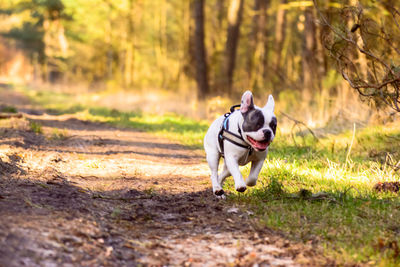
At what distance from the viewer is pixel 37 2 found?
35.0 meters

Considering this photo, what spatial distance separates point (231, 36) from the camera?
19.1m

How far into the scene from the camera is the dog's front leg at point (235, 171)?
14.1 ft

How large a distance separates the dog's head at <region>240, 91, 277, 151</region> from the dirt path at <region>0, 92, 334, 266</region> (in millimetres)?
721

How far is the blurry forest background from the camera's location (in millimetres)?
6890

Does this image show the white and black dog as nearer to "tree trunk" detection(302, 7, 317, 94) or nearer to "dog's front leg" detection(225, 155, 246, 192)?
"dog's front leg" detection(225, 155, 246, 192)

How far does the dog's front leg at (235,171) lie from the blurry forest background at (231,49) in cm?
188

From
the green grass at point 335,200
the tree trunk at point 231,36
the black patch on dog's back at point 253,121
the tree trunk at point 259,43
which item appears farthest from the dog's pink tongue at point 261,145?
the tree trunk at point 259,43

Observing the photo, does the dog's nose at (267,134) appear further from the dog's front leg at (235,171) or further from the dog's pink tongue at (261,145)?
the dog's front leg at (235,171)

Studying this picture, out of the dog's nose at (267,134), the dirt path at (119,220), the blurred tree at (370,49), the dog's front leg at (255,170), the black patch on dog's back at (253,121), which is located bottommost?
the dirt path at (119,220)

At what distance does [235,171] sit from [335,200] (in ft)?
3.48

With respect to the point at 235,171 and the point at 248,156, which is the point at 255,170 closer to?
the point at 248,156

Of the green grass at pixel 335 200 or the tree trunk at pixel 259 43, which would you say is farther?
the tree trunk at pixel 259 43

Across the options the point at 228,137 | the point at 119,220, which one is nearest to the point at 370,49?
the point at 228,137

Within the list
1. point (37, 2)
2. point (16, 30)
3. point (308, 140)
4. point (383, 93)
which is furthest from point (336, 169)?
point (16, 30)
